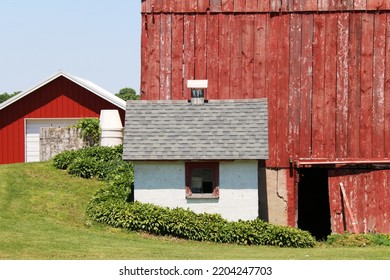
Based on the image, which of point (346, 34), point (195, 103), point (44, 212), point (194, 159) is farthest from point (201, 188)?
point (346, 34)

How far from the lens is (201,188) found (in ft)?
95.1

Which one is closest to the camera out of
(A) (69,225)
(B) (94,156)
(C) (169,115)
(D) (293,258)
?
(D) (293,258)

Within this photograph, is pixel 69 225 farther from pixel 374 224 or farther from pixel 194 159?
pixel 374 224

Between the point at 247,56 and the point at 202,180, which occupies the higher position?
the point at 247,56

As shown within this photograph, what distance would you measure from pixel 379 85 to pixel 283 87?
3174 mm

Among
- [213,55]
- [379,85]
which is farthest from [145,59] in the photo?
[379,85]

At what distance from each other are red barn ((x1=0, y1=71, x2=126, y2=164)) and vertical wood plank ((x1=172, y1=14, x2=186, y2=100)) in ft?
39.7

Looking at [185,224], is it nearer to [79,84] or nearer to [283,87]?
[283,87]

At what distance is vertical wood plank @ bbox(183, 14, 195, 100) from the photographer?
31.1 m

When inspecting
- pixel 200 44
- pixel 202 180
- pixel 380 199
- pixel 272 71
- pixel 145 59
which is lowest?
pixel 380 199

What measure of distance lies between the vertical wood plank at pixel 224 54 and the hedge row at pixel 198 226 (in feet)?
16.2

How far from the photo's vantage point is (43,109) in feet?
141

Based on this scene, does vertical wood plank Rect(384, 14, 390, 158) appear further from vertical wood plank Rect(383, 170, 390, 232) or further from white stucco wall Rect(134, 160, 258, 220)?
white stucco wall Rect(134, 160, 258, 220)

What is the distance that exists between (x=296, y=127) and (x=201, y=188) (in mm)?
4183
